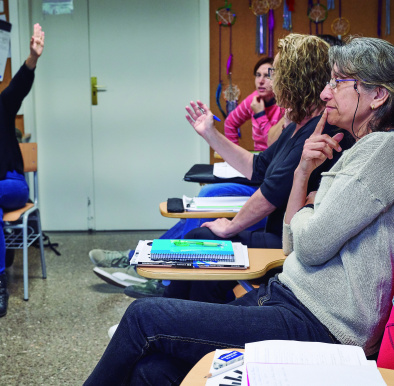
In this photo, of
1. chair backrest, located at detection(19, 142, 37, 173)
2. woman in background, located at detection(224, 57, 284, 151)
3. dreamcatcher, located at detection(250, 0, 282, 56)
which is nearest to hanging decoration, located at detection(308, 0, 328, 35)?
dreamcatcher, located at detection(250, 0, 282, 56)

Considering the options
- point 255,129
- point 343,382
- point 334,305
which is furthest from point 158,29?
point 343,382

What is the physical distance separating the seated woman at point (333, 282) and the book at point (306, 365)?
9.3 inches

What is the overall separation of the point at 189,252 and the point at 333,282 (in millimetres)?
441

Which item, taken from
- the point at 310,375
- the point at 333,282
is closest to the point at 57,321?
the point at 333,282

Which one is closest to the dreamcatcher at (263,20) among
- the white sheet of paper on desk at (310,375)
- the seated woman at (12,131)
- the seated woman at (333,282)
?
the seated woman at (12,131)

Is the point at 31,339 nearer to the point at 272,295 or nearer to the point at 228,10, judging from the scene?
the point at 272,295

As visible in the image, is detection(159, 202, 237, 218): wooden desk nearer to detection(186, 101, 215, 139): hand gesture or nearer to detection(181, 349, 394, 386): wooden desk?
detection(186, 101, 215, 139): hand gesture

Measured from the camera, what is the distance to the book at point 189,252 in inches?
61.2

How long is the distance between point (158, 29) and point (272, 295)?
3429mm

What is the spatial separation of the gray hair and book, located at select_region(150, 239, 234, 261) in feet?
1.73

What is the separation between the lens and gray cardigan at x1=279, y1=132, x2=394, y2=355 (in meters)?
1.21

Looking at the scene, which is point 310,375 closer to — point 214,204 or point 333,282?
point 333,282

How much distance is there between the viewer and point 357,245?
125 cm

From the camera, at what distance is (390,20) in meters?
4.36
